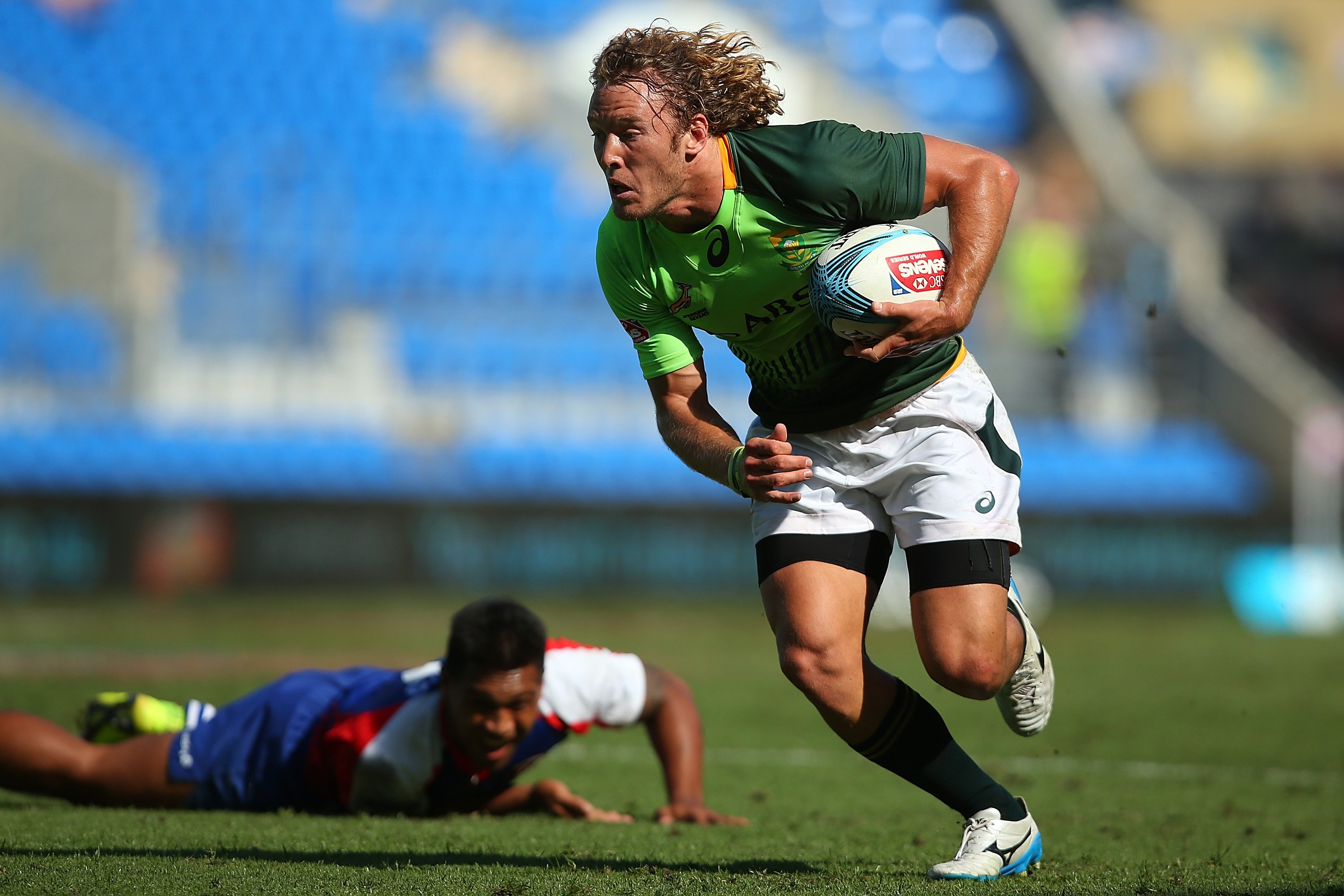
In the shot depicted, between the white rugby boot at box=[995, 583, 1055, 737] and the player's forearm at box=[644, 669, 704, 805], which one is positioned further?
the player's forearm at box=[644, 669, 704, 805]

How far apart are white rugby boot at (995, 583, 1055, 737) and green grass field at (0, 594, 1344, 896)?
442mm

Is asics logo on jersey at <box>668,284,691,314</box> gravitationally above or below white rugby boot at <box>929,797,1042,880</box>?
above

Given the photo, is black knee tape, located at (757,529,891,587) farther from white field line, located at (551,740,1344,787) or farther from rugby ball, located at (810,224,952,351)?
white field line, located at (551,740,1344,787)

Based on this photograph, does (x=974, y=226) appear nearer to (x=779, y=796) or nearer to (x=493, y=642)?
(x=493, y=642)

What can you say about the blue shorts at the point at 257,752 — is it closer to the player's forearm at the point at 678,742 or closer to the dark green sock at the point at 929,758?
the player's forearm at the point at 678,742

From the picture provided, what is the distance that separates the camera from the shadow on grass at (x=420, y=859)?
14.6ft

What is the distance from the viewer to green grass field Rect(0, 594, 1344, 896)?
4.25m

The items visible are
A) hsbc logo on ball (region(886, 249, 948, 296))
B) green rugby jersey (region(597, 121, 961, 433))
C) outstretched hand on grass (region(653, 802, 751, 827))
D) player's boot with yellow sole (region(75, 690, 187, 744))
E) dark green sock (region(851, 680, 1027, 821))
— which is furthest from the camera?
Result: player's boot with yellow sole (region(75, 690, 187, 744))

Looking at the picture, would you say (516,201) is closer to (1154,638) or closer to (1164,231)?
(1164,231)

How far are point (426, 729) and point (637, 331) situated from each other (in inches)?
65.9

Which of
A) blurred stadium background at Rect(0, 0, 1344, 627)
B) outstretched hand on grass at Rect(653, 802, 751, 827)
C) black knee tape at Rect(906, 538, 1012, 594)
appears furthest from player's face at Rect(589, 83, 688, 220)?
blurred stadium background at Rect(0, 0, 1344, 627)

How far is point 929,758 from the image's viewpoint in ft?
14.8

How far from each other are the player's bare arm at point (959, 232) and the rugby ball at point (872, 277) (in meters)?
0.05

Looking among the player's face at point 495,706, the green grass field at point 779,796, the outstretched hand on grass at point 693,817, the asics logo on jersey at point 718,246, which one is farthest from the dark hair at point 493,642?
the asics logo on jersey at point 718,246
